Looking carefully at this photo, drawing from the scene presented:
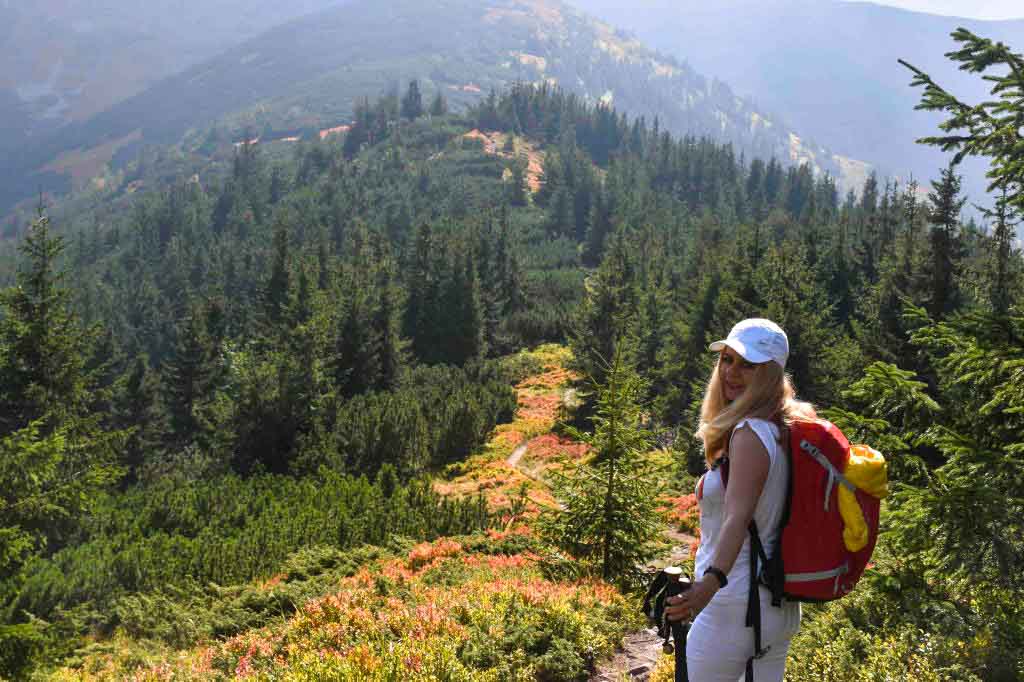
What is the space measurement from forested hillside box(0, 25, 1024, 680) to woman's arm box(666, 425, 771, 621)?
11.7ft

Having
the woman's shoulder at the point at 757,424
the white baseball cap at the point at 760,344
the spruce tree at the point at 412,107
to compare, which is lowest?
the woman's shoulder at the point at 757,424

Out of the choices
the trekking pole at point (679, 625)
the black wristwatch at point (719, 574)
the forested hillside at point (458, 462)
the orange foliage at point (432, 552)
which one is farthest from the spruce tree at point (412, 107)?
the black wristwatch at point (719, 574)

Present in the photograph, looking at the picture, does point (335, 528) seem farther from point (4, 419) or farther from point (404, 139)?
point (404, 139)

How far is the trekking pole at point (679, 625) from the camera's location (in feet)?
10.5

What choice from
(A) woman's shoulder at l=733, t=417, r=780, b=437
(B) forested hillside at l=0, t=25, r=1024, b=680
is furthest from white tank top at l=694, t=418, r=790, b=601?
(B) forested hillside at l=0, t=25, r=1024, b=680

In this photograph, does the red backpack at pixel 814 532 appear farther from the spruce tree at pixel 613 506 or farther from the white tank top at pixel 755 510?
the spruce tree at pixel 613 506

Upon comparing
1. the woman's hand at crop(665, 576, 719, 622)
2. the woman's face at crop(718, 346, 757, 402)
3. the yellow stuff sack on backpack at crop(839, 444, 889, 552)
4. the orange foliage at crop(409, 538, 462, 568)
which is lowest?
the orange foliage at crop(409, 538, 462, 568)

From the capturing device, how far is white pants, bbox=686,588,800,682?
2.99 meters

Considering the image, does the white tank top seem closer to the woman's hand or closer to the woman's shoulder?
the woman's shoulder

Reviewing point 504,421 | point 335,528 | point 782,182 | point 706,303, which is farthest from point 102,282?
point 782,182

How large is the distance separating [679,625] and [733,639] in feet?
0.94

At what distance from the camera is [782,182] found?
442 ft

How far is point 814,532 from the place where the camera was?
114 inches

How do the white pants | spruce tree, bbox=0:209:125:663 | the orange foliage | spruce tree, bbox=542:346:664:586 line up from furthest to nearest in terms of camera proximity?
spruce tree, bbox=0:209:125:663
the orange foliage
spruce tree, bbox=542:346:664:586
the white pants
